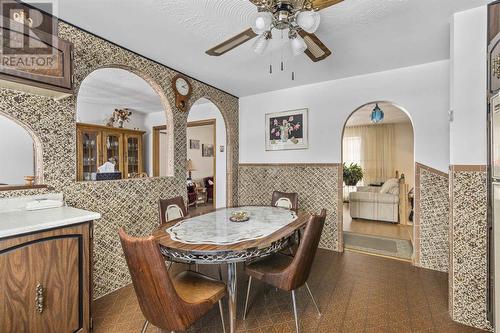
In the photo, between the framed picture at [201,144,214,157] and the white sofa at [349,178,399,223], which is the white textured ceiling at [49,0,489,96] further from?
the framed picture at [201,144,214,157]

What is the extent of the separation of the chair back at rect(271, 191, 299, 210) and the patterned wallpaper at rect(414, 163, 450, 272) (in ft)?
4.80

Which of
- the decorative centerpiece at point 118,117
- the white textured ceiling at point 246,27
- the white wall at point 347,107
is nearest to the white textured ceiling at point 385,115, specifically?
the white wall at point 347,107

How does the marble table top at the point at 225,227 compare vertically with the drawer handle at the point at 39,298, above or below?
above

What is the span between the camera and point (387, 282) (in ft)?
8.35

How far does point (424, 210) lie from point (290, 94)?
96.3 inches

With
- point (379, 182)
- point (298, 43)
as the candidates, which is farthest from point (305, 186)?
point (379, 182)

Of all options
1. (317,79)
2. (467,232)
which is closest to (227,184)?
(317,79)

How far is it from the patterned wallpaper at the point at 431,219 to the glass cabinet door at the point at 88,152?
5.30 m

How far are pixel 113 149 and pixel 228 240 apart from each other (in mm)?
4655

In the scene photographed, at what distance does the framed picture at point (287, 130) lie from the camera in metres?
3.81

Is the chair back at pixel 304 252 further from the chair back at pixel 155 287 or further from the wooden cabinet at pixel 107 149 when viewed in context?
the wooden cabinet at pixel 107 149

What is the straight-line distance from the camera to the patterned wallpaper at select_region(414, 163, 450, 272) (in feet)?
9.17

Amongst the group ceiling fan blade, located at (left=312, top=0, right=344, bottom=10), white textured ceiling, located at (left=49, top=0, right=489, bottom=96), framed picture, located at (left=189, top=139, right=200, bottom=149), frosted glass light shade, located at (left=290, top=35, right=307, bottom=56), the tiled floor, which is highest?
white textured ceiling, located at (left=49, top=0, right=489, bottom=96)

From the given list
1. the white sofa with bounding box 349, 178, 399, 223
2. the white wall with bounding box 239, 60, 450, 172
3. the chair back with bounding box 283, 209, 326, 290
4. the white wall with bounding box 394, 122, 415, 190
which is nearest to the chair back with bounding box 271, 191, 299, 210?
the white wall with bounding box 239, 60, 450, 172
